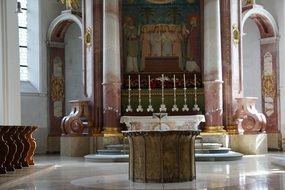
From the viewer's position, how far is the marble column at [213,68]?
62.6 ft

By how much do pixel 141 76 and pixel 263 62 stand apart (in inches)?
201

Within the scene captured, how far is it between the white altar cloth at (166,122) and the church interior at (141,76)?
3 centimetres

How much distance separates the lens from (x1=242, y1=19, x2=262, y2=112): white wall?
22312 millimetres

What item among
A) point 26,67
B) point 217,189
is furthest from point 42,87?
point 217,189

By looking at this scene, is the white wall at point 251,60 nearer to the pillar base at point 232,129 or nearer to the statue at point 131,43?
the pillar base at point 232,129

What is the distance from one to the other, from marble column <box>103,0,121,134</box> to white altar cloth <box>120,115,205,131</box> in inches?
20.5

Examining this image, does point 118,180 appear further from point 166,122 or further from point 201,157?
point 166,122

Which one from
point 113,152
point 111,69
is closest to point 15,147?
point 113,152

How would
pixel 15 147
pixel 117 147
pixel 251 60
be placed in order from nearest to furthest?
pixel 15 147 → pixel 117 147 → pixel 251 60

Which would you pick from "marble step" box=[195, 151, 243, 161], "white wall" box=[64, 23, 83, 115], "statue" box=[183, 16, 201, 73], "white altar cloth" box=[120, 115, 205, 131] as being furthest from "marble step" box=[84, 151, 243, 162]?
"white wall" box=[64, 23, 83, 115]

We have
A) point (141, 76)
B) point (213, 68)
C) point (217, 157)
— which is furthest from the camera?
point (141, 76)

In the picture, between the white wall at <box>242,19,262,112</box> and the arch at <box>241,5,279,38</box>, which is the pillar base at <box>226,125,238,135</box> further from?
the arch at <box>241,5,279,38</box>

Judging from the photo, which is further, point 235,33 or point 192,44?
point 192,44

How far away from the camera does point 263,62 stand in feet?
72.2
